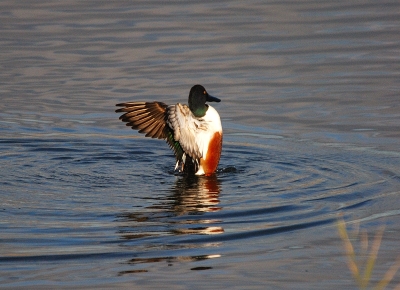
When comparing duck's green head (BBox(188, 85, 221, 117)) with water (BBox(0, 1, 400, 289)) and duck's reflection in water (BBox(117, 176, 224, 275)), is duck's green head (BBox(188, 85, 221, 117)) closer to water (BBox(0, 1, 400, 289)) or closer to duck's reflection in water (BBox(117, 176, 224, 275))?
water (BBox(0, 1, 400, 289))

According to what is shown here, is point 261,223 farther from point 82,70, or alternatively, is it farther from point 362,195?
point 82,70

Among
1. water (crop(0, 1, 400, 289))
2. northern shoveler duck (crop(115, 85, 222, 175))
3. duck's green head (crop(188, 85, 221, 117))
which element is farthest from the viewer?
duck's green head (crop(188, 85, 221, 117))

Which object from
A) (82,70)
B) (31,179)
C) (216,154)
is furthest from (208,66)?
(31,179)

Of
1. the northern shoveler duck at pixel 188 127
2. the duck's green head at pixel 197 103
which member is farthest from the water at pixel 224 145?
the duck's green head at pixel 197 103

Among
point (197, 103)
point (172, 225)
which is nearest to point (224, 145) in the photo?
Answer: point (197, 103)

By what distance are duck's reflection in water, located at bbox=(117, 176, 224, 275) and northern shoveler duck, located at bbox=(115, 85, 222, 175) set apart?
68 cm

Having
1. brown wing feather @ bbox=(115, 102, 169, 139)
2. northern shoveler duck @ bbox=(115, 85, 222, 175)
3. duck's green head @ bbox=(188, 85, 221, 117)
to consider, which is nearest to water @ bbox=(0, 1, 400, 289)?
northern shoveler duck @ bbox=(115, 85, 222, 175)

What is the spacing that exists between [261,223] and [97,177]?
7.98 feet

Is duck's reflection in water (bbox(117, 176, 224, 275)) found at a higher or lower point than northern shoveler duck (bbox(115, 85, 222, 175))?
lower

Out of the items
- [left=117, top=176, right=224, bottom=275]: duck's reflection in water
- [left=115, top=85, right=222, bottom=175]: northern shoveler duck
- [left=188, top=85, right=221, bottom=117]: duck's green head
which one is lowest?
[left=117, top=176, right=224, bottom=275]: duck's reflection in water

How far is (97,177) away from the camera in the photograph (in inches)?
351

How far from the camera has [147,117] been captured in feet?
31.3

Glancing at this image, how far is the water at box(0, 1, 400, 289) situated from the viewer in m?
6.18

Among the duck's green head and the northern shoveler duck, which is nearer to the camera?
the northern shoveler duck
